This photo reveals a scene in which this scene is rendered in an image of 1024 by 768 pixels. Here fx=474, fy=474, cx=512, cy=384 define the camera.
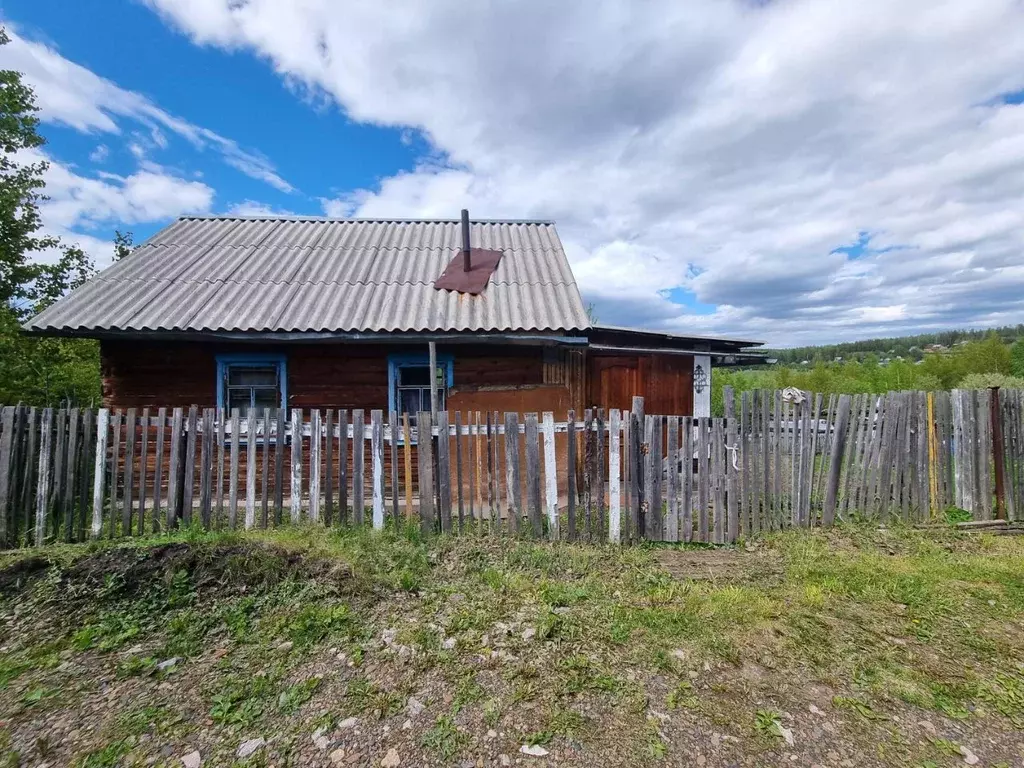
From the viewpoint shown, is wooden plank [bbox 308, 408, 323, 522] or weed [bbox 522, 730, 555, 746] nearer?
weed [bbox 522, 730, 555, 746]

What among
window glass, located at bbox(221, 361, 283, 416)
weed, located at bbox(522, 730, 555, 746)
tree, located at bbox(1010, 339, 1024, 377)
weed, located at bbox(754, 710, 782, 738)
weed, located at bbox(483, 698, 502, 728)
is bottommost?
weed, located at bbox(754, 710, 782, 738)

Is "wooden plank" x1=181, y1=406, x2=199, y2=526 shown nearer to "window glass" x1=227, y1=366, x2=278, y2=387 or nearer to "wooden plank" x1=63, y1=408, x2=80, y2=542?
"wooden plank" x1=63, y1=408, x2=80, y2=542

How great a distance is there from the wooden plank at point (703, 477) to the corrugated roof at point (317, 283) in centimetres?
243

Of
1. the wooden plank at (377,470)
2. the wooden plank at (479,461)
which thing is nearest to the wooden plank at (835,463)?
the wooden plank at (479,461)

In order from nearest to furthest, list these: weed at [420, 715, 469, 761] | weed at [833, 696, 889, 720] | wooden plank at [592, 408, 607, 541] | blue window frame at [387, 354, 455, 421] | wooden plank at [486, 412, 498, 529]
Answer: weed at [420, 715, 469, 761], weed at [833, 696, 889, 720], wooden plank at [592, 408, 607, 541], wooden plank at [486, 412, 498, 529], blue window frame at [387, 354, 455, 421]

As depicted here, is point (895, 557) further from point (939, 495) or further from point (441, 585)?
point (441, 585)

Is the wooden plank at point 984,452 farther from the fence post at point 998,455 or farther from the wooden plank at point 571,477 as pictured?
the wooden plank at point 571,477

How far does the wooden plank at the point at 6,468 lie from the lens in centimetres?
536

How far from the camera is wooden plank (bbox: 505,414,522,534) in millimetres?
5398

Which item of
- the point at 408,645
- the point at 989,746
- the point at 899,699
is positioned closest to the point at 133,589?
the point at 408,645

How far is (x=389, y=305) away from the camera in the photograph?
760 cm

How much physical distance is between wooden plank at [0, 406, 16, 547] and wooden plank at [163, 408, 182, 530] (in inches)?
41.0

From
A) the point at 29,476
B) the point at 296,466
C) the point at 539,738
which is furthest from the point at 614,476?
the point at 29,476

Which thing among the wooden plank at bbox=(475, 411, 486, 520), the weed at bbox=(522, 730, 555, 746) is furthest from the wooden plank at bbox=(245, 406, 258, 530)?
the weed at bbox=(522, 730, 555, 746)
